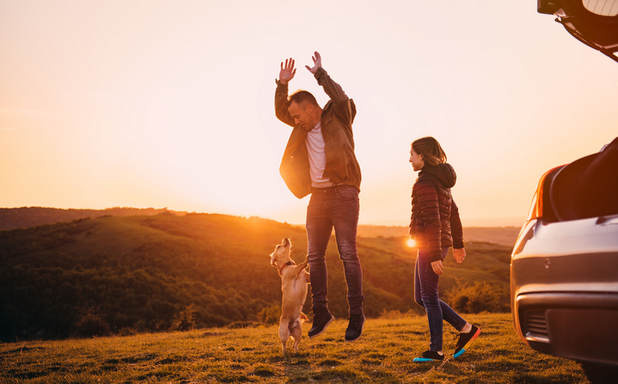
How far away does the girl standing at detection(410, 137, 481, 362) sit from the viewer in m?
4.04

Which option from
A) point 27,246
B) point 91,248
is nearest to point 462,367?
point 91,248

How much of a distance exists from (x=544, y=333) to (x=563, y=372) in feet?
6.89

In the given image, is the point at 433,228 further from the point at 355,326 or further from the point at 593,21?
the point at 593,21

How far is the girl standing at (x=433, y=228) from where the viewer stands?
4043mm

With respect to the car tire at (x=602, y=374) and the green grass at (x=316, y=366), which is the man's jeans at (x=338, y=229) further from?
the car tire at (x=602, y=374)

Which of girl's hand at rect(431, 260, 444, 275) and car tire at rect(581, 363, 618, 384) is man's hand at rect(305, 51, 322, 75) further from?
car tire at rect(581, 363, 618, 384)

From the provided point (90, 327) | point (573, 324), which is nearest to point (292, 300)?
point (573, 324)

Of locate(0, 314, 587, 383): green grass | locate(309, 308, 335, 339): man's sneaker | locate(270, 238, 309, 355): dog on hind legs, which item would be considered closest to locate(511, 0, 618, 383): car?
locate(0, 314, 587, 383): green grass

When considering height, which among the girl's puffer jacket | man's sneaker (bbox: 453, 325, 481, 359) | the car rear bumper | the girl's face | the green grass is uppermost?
the girl's face

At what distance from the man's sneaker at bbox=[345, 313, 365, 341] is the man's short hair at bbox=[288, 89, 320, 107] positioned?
2.50 meters

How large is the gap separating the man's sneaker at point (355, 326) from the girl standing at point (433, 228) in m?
0.73

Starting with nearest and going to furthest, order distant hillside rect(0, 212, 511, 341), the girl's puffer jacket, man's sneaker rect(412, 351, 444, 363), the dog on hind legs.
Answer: the girl's puffer jacket, man's sneaker rect(412, 351, 444, 363), the dog on hind legs, distant hillside rect(0, 212, 511, 341)

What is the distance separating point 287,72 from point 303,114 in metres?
0.61

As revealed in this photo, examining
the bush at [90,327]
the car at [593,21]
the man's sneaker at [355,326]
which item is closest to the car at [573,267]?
the car at [593,21]
